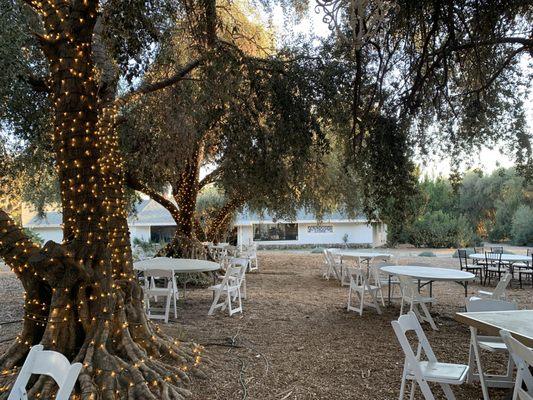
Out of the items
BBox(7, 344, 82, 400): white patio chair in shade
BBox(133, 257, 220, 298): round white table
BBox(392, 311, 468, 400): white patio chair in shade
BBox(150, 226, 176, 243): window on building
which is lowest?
BBox(392, 311, 468, 400): white patio chair in shade

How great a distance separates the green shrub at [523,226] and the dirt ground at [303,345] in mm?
25217

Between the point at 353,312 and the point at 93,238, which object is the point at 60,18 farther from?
the point at 353,312

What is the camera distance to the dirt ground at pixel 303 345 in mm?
4406

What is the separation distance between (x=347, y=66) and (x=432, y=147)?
2614 millimetres

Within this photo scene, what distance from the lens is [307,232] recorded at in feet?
111

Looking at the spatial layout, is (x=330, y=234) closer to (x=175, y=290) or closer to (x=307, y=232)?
(x=307, y=232)

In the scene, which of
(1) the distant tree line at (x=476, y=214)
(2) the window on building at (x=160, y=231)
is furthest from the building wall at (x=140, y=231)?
(1) the distant tree line at (x=476, y=214)

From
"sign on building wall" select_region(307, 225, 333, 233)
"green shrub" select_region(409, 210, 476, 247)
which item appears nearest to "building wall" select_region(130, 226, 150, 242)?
"sign on building wall" select_region(307, 225, 333, 233)

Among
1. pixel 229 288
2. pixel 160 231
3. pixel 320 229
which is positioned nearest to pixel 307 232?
pixel 320 229

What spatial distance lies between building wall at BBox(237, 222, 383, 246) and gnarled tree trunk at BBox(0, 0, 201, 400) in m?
28.5

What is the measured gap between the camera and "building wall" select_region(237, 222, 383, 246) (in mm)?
33125

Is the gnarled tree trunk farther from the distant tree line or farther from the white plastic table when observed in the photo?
the distant tree line

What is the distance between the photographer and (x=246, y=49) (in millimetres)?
9969

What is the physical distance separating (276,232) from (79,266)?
98.4 ft
